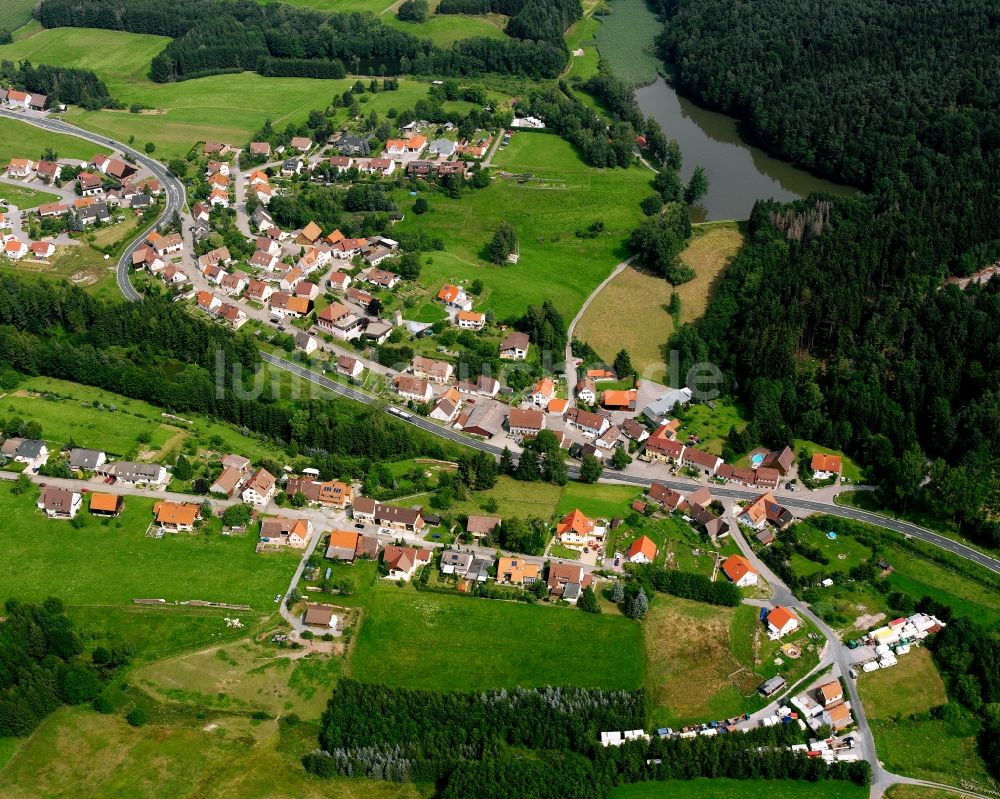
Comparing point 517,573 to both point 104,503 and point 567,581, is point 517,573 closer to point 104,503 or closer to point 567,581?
point 567,581

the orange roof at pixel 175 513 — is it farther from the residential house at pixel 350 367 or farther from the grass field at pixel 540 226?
the grass field at pixel 540 226

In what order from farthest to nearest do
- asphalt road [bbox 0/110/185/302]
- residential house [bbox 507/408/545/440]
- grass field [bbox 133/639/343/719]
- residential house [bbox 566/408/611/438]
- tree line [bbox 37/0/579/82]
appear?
1. tree line [bbox 37/0/579/82]
2. asphalt road [bbox 0/110/185/302]
3. residential house [bbox 566/408/611/438]
4. residential house [bbox 507/408/545/440]
5. grass field [bbox 133/639/343/719]

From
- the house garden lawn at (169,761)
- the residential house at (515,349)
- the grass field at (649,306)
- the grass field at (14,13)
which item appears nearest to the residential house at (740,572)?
the grass field at (649,306)

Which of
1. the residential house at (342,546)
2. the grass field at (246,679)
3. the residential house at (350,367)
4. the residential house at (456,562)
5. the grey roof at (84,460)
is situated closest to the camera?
the grass field at (246,679)

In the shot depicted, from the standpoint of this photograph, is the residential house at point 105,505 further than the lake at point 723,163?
No

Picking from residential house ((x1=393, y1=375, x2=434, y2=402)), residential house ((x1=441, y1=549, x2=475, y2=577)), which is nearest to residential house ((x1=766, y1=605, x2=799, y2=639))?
residential house ((x1=441, y1=549, x2=475, y2=577))

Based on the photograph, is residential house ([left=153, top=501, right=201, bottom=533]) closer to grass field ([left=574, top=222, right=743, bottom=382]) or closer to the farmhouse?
the farmhouse

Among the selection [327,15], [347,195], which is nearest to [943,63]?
[347,195]
